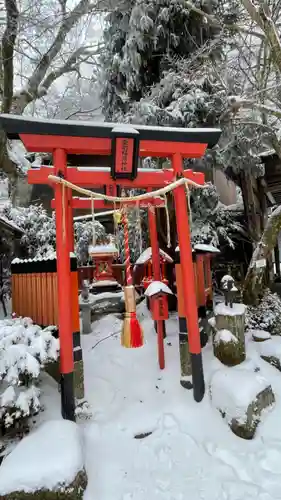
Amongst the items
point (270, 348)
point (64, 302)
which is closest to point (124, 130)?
point (64, 302)

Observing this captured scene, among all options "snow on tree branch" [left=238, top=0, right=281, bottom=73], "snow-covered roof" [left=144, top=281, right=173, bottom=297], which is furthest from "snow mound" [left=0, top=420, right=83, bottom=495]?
"snow on tree branch" [left=238, top=0, right=281, bottom=73]

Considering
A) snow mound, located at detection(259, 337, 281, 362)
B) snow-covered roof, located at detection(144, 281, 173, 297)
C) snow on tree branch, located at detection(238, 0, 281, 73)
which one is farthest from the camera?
snow on tree branch, located at detection(238, 0, 281, 73)

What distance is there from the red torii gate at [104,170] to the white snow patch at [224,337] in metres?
0.76

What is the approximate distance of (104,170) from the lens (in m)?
4.82

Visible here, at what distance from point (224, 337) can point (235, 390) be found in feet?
3.56

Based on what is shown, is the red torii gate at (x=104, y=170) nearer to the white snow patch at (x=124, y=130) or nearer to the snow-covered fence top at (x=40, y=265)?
the white snow patch at (x=124, y=130)

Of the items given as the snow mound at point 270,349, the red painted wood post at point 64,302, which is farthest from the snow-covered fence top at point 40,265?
the snow mound at point 270,349

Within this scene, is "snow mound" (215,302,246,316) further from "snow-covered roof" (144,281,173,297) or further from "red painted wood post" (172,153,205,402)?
"snow-covered roof" (144,281,173,297)

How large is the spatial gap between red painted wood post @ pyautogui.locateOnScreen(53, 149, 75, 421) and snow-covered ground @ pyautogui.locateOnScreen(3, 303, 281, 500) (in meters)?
0.30

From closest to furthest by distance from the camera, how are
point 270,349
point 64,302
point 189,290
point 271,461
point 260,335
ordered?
point 271,461 < point 64,302 < point 189,290 < point 270,349 < point 260,335

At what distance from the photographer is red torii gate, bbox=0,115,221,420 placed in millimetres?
4238

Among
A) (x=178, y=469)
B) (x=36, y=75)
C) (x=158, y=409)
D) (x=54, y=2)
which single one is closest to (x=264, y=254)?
(x=158, y=409)

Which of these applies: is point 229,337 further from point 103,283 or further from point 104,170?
point 103,283

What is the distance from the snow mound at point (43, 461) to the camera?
3.08m
